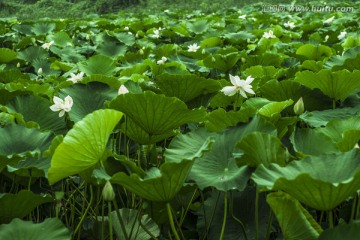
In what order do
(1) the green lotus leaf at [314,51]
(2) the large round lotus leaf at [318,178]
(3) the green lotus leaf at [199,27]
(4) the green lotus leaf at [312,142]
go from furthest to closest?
(3) the green lotus leaf at [199,27] < (1) the green lotus leaf at [314,51] < (4) the green lotus leaf at [312,142] < (2) the large round lotus leaf at [318,178]

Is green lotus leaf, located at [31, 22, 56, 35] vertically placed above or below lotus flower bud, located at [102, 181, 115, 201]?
below

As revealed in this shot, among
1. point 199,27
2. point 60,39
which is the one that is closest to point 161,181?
point 60,39

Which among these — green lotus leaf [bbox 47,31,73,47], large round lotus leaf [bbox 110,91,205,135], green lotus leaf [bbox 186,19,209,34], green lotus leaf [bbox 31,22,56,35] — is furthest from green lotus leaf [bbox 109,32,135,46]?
large round lotus leaf [bbox 110,91,205,135]

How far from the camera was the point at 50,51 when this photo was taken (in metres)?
2.97

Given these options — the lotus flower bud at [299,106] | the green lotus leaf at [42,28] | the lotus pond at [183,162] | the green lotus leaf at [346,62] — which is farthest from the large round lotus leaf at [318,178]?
the green lotus leaf at [42,28]

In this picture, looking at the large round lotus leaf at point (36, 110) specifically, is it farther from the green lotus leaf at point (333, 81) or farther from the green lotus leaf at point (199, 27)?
the green lotus leaf at point (199, 27)

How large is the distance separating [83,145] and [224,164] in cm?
29

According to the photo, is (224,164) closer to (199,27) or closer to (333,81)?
(333,81)

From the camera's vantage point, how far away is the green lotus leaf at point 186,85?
1.36 meters

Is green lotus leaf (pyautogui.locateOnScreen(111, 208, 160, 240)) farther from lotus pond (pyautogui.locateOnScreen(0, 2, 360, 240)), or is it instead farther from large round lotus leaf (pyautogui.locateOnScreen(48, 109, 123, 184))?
large round lotus leaf (pyautogui.locateOnScreen(48, 109, 123, 184))

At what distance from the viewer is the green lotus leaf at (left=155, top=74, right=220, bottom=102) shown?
1.36m

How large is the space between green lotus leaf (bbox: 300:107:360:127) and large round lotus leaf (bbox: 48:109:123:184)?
1.75 ft

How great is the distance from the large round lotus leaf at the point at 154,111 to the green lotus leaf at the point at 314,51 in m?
1.27

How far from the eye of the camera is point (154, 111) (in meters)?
1.11
